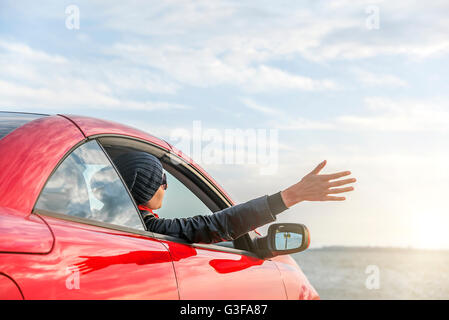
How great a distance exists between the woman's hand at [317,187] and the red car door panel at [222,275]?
1.43 feet

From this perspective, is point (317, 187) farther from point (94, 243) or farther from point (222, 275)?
point (94, 243)

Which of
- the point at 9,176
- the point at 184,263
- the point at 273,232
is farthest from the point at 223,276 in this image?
the point at 9,176

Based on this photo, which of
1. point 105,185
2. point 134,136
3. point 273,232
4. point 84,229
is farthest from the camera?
point 273,232

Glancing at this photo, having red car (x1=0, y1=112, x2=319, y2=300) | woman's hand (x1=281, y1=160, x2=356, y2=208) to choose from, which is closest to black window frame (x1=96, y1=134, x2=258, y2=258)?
red car (x1=0, y1=112, x2=319, y2=300)

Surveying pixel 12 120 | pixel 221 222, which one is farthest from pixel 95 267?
pixel 221 222

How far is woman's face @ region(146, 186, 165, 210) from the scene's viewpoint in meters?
3.65

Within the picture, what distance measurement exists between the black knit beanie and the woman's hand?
703 mm

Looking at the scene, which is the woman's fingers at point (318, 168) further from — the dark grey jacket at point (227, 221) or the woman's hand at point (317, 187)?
the dark grey jacket at point (227, 221)

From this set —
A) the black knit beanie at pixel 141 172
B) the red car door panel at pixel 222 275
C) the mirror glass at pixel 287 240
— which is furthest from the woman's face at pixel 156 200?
the mirror glass at pixel 287 240

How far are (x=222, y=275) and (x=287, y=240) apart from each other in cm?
73

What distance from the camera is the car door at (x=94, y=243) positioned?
7.02ft

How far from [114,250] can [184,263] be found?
53cm
